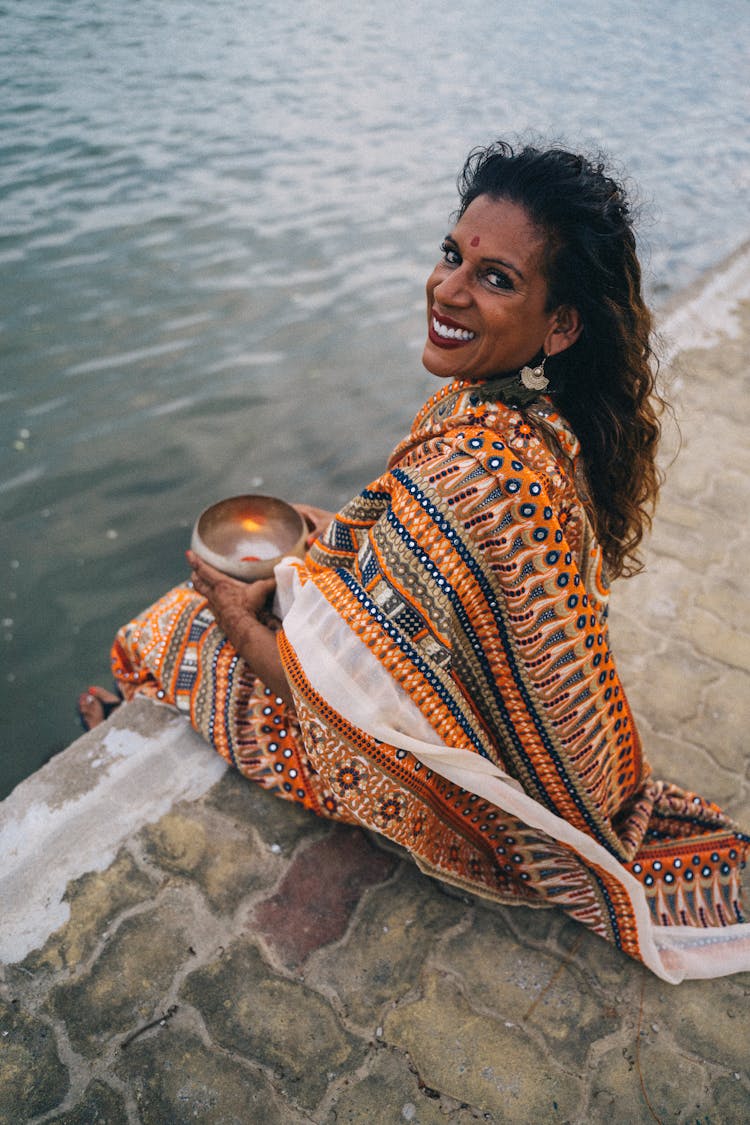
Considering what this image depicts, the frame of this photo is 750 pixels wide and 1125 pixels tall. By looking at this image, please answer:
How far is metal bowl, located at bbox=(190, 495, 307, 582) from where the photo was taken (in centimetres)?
284

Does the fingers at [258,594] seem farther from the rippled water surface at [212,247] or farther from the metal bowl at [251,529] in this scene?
the rippled water surface at [212,247]

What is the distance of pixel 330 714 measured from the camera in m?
1.92

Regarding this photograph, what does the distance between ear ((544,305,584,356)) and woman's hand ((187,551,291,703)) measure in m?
1.03

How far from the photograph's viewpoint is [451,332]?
1.95 metres

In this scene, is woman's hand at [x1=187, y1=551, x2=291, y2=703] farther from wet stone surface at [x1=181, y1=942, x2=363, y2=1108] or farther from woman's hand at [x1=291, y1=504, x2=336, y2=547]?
wet stone surface at [x1=181, y1=942, x2=363, y2=1108]

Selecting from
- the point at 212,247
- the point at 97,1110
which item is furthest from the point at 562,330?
the point at 212,247

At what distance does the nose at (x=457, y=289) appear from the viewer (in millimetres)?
1874

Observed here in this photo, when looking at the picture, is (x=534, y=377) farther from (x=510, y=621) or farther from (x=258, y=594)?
(x=258, y=594)

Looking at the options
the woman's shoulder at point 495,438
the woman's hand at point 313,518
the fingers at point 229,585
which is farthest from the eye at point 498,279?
the woman's hand at point 313,518

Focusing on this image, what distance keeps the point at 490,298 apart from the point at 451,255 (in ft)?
0.70

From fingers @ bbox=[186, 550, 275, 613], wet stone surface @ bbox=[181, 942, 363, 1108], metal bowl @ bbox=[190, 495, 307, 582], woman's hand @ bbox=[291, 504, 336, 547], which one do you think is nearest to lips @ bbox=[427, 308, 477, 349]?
fingers @ bbox=[186, 550, 275, 613]

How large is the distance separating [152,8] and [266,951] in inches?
584

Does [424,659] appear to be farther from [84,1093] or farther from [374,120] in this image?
[374,120]

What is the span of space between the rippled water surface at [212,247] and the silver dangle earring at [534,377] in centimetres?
49
